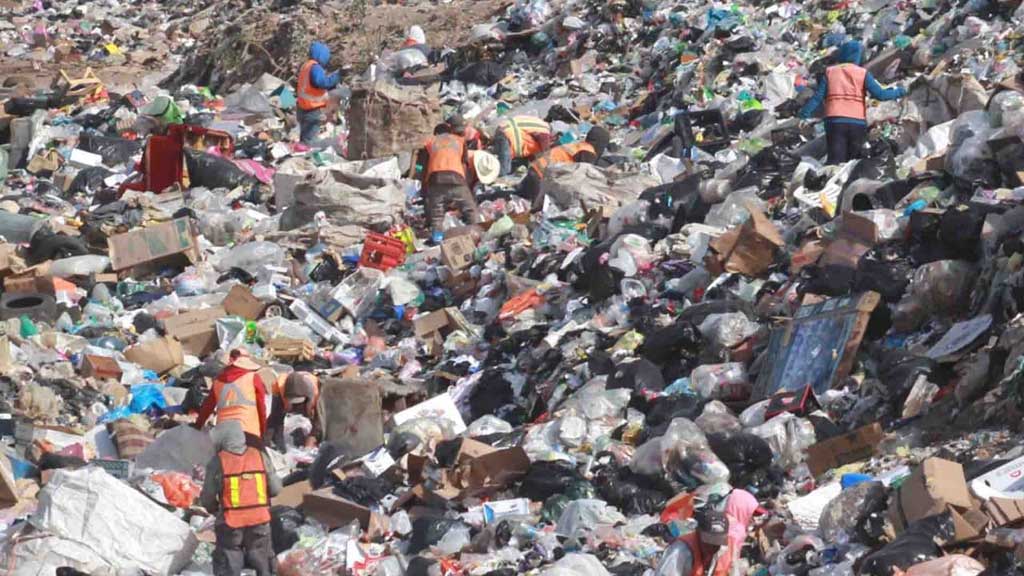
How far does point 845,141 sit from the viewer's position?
1009 centimetres

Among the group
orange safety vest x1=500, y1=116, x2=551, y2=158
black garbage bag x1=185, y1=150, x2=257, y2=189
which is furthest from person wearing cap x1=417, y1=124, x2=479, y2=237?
black garbage bag x1=185, y1=150, x2=257, y2=189

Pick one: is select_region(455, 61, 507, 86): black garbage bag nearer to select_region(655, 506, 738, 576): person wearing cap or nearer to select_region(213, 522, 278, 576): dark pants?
select_region(213, 522, 278, 576): dark pants

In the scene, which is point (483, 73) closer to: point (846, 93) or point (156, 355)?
point (846, 93)

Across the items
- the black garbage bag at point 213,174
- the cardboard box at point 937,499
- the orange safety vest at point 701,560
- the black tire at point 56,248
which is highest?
the cardboard box at point 937,499

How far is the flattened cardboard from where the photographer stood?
7.04 metres

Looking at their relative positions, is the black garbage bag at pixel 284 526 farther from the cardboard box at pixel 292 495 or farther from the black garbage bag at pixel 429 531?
the black garbage bag at pixel 429 531

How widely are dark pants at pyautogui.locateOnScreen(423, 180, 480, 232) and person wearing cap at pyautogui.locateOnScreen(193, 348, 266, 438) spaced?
4849 millimetres

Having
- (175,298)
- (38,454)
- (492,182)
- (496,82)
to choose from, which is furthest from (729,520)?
(496,82)

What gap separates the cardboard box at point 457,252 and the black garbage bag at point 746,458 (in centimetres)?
415

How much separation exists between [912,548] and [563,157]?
7629 mm

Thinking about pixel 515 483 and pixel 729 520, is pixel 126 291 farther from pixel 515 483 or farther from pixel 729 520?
pixel 729 520

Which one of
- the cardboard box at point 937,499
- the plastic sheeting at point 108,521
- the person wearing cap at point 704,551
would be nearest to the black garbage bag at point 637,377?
the person wearing cap at point 704,551

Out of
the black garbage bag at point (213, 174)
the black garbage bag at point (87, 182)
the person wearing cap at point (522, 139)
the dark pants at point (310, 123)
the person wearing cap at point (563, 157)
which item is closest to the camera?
the person wearing cap at point (563, 157)

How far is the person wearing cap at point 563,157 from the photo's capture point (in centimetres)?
1180
